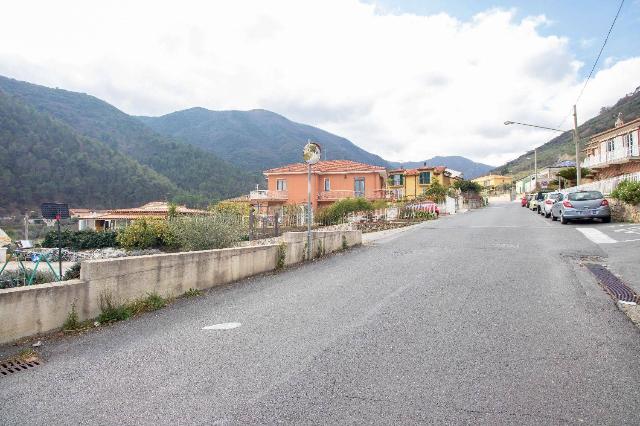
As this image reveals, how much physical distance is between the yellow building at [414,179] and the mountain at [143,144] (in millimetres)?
34741

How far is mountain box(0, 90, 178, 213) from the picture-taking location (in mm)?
62312

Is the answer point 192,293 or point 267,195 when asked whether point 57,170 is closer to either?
point 267,195

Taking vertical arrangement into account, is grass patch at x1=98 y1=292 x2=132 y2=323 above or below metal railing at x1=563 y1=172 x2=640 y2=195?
below

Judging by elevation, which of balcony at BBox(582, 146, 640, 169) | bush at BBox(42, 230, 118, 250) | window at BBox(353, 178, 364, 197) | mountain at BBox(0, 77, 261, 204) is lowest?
bush at BBox(42, 230, 118, 250)

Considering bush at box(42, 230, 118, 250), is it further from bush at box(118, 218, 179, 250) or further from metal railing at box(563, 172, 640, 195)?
metal railing at box(563, 172, 640, 195)

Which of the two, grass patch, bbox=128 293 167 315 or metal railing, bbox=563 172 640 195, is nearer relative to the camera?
grass patch, bbox=128 293 167 315

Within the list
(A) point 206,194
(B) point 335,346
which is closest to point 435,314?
(B) point 335,346

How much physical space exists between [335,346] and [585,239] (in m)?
12.2

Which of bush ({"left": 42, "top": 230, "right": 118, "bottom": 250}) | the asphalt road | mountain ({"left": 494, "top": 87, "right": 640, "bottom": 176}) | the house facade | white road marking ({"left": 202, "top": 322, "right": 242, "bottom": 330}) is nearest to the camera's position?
the asphalt road

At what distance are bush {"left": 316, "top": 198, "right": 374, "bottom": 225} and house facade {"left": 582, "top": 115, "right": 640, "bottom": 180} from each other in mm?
22386

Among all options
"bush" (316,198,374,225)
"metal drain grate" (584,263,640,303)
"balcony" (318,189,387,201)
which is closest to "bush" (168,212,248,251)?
"metal drain grate" (584,263,640,303)

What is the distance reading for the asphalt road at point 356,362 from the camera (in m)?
3.11

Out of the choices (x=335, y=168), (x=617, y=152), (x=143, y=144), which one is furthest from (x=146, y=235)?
(x=143, y=144)

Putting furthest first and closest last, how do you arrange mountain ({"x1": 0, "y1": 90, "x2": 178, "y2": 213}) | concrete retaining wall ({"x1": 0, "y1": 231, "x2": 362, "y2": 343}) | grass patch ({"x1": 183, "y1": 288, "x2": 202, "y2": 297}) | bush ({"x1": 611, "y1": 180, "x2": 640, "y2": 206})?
1. mountain ({"x1": 0, "y1": 90, "x2": 178, "y2": 213})
2. bush ({"x1": 611, "y1": 180, "x2": 640, "y2": 206})
3. grass patch ({"x1": 183, "y1": 288, "x2": 202, "y2": 297})
4. concrete retaining wall ({"x1": 0, "y1": 231, "x2": 362, "y2": 343})
